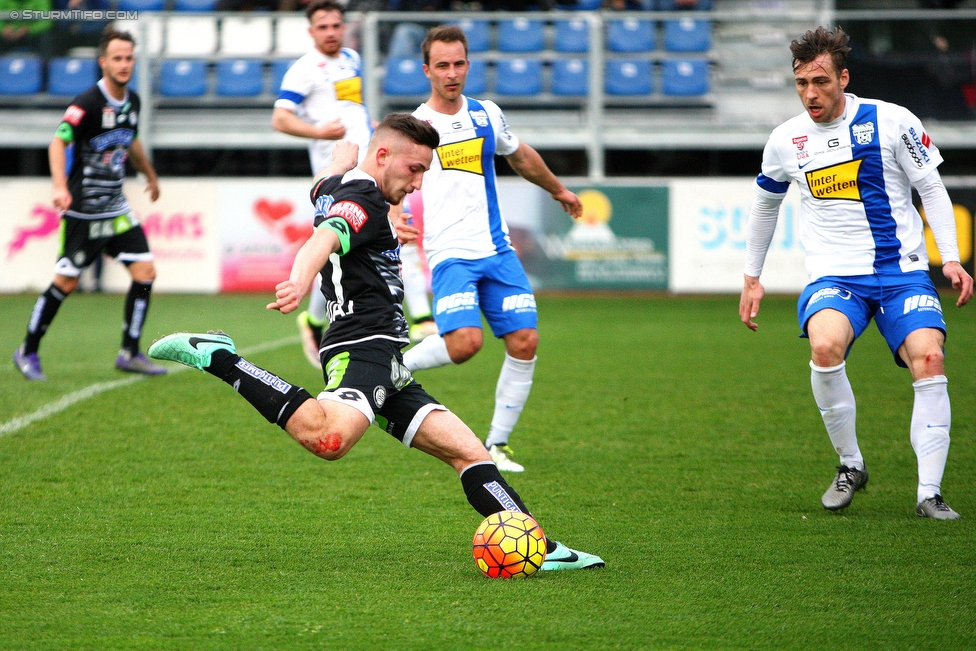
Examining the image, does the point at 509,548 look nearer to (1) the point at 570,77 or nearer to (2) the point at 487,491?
(2) the point at 487,491

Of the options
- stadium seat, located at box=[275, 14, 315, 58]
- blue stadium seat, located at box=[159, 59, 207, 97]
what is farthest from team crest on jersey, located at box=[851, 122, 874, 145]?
blue stadium seat, located at box=[159, 59, 207, 97]

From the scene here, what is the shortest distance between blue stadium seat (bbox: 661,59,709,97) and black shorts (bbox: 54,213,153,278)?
10756mm

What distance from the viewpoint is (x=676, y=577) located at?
3.91 meters

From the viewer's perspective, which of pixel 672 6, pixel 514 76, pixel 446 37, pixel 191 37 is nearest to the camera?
pixel 446 37

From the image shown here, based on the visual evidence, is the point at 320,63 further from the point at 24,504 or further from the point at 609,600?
the point at 609,600

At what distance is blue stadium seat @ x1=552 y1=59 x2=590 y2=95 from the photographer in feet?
56.4

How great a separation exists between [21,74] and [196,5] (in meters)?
2.97

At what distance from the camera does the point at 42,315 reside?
8117mm

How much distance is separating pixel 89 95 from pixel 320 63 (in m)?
1.71

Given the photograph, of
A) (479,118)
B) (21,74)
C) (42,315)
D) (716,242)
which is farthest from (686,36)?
(479,118)

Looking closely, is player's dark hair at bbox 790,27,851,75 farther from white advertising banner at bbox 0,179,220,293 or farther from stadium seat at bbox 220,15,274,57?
stadium seat at bbox 220,15,274,57

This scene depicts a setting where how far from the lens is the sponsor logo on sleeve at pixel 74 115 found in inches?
312

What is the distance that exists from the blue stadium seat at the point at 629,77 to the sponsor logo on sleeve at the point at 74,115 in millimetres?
10681

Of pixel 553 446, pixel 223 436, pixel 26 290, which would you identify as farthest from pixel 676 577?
pixel 26 290
